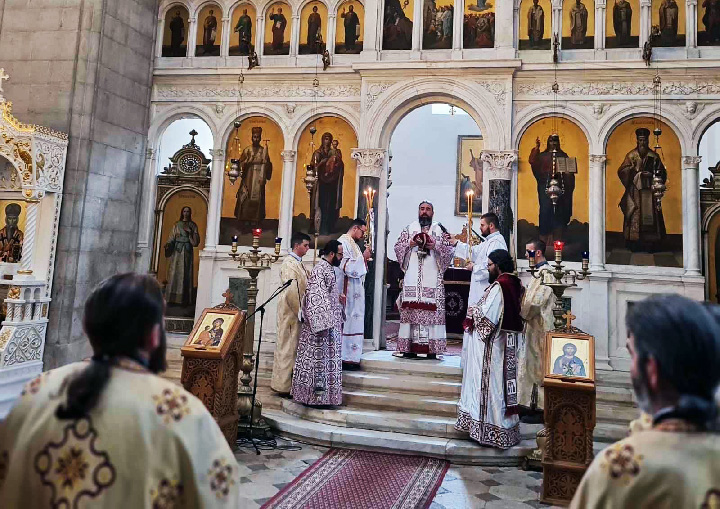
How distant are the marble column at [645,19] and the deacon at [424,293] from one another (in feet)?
16.8

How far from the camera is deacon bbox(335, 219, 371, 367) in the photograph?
314 inches

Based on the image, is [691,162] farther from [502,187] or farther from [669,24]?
[502,187]

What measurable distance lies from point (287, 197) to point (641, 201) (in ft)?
21.0

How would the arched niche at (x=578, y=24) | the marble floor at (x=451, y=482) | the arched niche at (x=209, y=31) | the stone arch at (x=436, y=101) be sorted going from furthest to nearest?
1. the arched niche at (x=209, y=31)
2. the arched niche at (x=578, y=24)
3. the stone arch at (x=436, y=101)
4. the marble floor at (x=451, y=482)

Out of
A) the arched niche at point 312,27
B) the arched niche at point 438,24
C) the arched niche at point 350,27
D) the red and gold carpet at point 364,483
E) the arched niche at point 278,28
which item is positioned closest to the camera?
the red and gold carpet at point 364,483

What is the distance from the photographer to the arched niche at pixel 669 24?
9.39 meters

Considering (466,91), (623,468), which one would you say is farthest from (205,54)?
(623,468)

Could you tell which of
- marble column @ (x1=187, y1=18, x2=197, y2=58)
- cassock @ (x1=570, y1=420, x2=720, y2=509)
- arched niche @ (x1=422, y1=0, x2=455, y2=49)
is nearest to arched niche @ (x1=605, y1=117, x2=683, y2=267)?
arched niche @ (x1=422, y1=0, x2=455, y2=49)

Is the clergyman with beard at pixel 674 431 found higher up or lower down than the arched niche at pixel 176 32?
lower down

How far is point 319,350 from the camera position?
6.91 metres

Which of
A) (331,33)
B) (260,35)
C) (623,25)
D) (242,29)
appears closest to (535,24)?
(623,25)

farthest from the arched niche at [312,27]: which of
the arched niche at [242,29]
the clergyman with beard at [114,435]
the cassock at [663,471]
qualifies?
the cassock at [663,471]

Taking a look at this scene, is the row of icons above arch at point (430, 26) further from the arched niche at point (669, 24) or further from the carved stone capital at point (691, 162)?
the carved stone capital at point (691, 162)

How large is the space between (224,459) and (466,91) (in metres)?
9.19
